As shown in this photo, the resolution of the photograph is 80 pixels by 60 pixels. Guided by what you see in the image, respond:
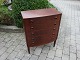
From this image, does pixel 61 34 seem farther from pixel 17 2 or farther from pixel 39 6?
pixel 17 2

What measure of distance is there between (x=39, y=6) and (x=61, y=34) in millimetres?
1122

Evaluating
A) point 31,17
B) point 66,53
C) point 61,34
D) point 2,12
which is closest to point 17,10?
point 2,12

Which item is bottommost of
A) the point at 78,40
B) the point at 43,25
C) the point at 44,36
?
the point at 78,40

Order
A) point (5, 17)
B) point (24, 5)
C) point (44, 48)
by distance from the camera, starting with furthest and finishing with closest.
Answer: point (5, 17) → point (24, 5) → point (44, 48)

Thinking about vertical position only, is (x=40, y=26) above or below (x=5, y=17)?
above

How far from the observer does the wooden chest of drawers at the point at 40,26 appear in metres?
2.50

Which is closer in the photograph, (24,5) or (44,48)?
(44,48)

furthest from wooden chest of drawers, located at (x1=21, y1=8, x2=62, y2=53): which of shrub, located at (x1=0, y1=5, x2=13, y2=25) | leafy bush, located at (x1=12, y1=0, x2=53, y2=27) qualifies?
shrub, located at (x1=0, y1=5, x2=13, y2=25)

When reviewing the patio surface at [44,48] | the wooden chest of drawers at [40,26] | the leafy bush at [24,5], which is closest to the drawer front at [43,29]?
the wooden chest of drawers at [40,26]

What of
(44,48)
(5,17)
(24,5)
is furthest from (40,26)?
(5,17)

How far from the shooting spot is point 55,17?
264 cm

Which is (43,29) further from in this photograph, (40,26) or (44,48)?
(44,48)

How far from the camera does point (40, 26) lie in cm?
261

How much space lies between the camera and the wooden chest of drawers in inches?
98.6
